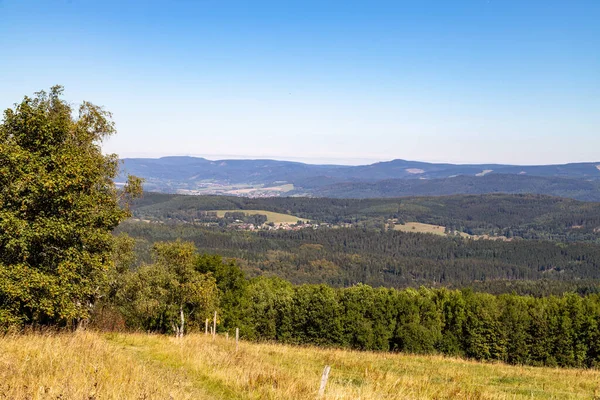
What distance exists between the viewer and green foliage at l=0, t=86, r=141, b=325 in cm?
1617

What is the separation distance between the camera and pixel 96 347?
14.8 metres

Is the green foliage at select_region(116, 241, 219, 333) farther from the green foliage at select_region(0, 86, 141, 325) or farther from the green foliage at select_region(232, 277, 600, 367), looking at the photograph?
the green foliage at select_region(232, 277, 600, 367)

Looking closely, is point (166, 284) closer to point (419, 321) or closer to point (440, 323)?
point (419, 321)

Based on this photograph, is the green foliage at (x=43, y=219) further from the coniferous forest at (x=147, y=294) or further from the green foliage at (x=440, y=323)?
the green foliage at (x=440, y=323)

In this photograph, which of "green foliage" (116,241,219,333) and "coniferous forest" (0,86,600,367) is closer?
"coniferous forest" (0,86,600,367)

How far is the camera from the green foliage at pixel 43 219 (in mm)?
16172

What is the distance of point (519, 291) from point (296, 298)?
12859 cm

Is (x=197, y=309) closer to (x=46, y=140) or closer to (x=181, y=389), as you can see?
(x=46, y=140)

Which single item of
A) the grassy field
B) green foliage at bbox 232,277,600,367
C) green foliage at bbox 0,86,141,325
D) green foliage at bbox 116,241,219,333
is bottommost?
green foliage at bbox 232,277,600,367

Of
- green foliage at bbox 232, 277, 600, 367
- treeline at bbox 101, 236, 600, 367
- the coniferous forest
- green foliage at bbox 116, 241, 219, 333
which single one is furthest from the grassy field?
green foliage at bbox 232, 277, 600, 367

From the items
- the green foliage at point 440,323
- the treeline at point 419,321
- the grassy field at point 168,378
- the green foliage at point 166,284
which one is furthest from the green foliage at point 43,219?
the green foliage at point 440,323

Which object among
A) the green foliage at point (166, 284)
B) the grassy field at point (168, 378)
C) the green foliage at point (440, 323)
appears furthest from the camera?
the green foliage at point (440, 323)

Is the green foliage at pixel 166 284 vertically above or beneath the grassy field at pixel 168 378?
beneath

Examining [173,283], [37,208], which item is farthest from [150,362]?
[173,283]
